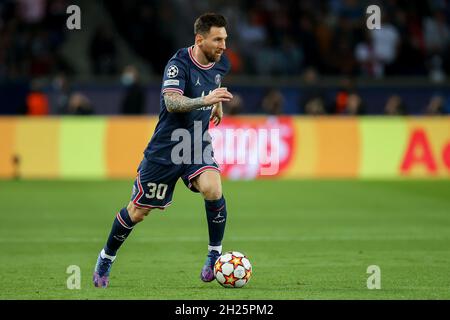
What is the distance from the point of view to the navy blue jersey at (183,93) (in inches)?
349

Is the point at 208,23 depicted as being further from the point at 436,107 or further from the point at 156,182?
the point at 436,107

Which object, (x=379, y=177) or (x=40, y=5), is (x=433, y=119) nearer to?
(x=379, y=177)

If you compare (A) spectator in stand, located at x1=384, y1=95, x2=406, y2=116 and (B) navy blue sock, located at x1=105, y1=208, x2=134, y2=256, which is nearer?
(B) navy blue sock, located at x1=105, y1=208, x2=134, y2=256

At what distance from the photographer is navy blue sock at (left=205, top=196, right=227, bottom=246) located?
904 cm

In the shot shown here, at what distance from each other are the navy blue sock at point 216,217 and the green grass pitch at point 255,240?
41cm

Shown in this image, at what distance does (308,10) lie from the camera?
2597 cm

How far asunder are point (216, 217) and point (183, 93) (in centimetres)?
109

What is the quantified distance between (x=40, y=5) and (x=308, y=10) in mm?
6398

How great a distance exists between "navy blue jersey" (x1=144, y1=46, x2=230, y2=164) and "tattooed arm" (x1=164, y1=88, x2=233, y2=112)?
0.10m

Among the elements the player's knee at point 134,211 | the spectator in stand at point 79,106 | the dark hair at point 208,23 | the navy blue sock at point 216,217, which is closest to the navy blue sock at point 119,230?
the player's knee at point 134,211

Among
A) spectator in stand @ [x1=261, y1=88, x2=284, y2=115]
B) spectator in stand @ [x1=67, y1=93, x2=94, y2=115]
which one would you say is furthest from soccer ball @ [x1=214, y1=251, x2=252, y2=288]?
spectator in stand @ [x1=261, y1=88, x2=284, y2=115]

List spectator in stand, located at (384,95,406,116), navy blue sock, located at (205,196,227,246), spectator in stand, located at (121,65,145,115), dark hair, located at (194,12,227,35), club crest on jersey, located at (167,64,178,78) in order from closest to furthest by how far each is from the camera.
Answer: club crest on jersey, located at (167,64,178,78)
dark hair, located at (194,12,227,35)
navy blue sock, located at (205,196,227,246)
spectator in stand, located at (384,95,406,116)
spectator in stand, located at (121,65,145,115)

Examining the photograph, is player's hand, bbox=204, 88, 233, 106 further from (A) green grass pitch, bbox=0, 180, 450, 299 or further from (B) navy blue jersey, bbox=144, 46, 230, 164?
Result: (A) green grass pitch, bbox=0, 180, 450, 299
